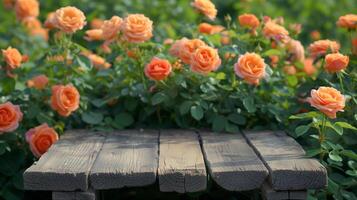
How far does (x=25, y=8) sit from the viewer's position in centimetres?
365

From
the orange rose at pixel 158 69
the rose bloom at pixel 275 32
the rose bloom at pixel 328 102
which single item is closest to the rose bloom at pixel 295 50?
the rose bloom at pixel 275 32

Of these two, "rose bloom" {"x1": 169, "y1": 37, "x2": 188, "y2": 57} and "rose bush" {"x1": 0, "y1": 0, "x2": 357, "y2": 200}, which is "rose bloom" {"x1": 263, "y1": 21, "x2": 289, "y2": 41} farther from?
"rose bloom" {"x1": 169, "y1": 37, "x2": 188, "y2": 57}

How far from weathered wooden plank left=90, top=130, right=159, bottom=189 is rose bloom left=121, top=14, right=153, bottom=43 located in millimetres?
448

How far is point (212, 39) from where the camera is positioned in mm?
3240

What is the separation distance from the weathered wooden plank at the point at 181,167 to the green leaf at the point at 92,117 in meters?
0.41

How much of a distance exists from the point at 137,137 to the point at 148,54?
47 cm

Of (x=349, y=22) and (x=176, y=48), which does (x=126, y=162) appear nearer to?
(x=176, y=48)

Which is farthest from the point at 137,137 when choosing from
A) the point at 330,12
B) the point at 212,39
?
the point at 330,12

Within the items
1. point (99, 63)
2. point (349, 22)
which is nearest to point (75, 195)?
point (99, 63)

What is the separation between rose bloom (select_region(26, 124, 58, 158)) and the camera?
284cm

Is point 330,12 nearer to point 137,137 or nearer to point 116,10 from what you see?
point 116,10

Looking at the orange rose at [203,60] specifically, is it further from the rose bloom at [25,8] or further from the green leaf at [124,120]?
the rose bloom at [25,8]

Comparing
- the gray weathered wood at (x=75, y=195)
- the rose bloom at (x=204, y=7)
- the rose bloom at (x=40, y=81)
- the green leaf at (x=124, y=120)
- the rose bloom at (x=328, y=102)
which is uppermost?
the rose bloom at (x=204, y=7)

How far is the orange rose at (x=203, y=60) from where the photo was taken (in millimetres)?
2830
